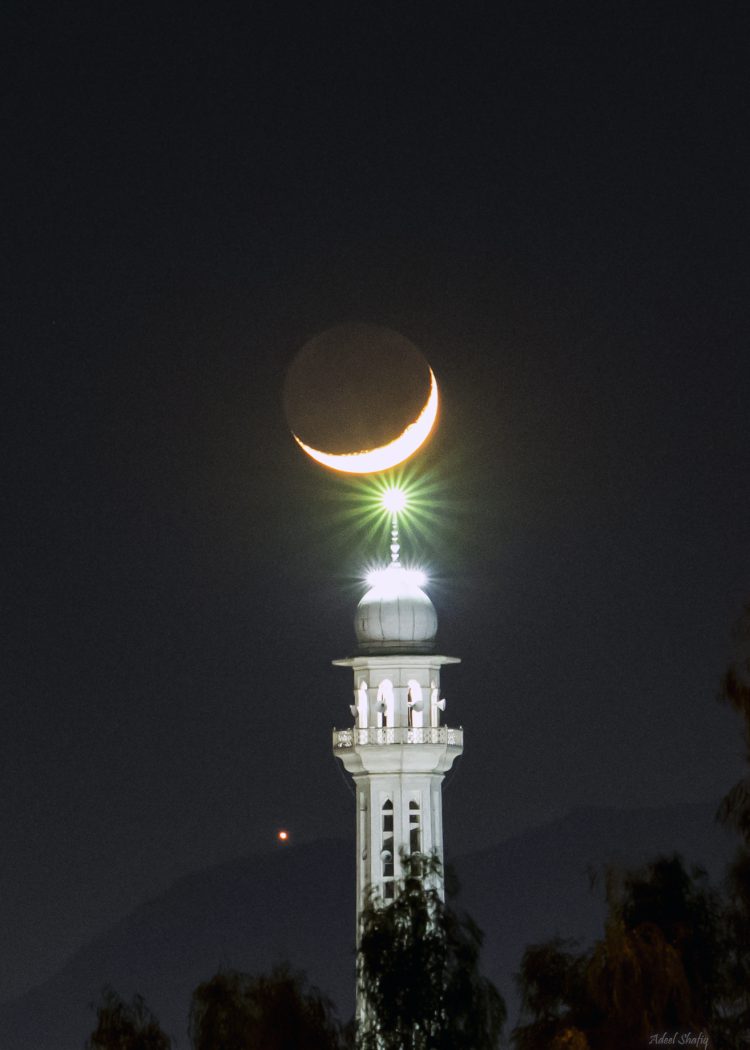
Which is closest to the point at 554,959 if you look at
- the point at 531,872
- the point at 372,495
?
the point at 372,495

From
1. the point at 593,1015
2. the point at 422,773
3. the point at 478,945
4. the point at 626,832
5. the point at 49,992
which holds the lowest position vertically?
the point at 593,1015

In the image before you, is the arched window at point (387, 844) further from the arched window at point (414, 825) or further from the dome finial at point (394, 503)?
the dome finial at point (394, 503)

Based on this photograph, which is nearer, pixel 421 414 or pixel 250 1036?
pixel 250 1036

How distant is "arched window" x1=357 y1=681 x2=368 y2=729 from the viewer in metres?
68.2

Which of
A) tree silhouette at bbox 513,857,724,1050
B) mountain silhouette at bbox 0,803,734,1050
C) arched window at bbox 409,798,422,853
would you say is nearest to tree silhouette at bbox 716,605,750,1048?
tree silhouette at bbox 513,857,724,1050

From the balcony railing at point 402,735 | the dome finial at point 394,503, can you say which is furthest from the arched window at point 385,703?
the dome finial at point 394,503

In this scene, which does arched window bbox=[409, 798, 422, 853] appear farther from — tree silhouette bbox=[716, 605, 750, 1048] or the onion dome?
tree silhouette bbox=[716, 605, 750, 1048]

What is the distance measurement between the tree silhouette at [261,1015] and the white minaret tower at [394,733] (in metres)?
19.2

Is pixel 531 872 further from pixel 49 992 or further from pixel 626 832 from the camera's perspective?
pixel 49 992

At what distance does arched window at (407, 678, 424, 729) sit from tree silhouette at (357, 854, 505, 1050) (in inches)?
845

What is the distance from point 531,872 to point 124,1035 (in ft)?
437

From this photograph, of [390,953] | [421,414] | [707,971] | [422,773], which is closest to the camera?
[707,971]

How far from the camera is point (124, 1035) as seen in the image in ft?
156

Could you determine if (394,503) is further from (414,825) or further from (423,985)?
(423,985)
